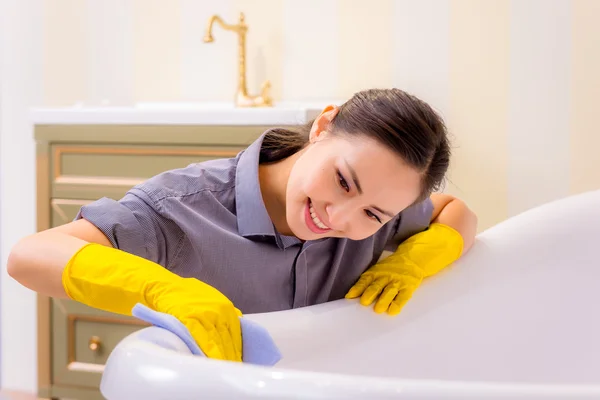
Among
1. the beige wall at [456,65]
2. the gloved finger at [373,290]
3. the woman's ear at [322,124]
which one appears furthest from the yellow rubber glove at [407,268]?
the beige wall at [456,65]

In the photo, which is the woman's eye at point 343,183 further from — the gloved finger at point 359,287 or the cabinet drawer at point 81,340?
the cabinet drawer at point 81,340

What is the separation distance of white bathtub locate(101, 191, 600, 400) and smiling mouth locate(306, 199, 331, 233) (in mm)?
144

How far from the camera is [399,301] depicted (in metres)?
1.40

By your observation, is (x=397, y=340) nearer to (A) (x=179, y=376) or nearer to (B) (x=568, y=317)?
(B) (x=568, y=317)

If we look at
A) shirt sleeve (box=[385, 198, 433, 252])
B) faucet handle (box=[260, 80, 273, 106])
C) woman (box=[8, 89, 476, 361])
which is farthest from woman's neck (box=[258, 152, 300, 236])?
faucet handle (box=[260, 80, 273, 106])

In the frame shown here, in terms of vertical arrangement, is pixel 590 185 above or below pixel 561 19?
below

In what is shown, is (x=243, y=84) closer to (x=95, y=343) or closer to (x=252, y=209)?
(x=95, y=343)

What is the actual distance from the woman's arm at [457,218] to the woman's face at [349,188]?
35 cm

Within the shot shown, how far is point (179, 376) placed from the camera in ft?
2.43

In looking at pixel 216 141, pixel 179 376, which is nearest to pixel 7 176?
pixel 216 141

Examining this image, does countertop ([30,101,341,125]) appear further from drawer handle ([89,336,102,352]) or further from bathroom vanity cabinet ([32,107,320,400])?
drawer handle ([89,336,102,352])

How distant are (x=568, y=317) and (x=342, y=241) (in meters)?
0.57

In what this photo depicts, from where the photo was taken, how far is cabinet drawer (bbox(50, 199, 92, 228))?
221 centimetres

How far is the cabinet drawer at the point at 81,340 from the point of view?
86.7 inches
